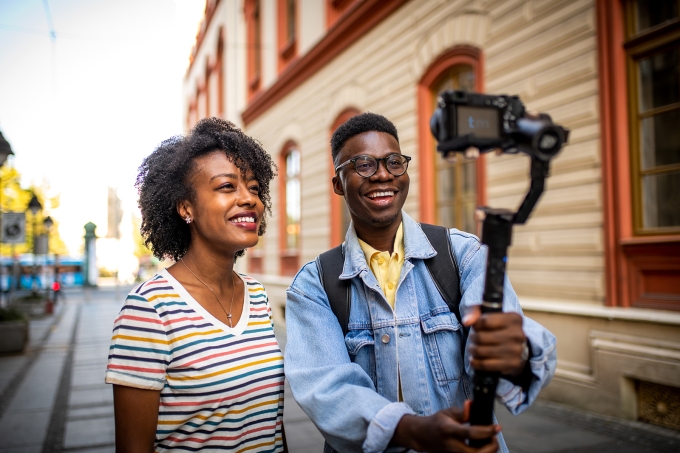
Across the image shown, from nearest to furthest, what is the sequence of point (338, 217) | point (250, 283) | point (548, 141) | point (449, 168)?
point (548, 141)
point (250, 283)
point (449, 168)
point (338, 217)

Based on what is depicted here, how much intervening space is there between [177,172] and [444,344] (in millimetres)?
1382

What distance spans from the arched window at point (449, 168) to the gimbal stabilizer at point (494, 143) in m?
5.90

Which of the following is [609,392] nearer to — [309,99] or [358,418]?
[358,418]

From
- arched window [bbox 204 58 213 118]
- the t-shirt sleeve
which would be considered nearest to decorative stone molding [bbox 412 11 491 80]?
the t-shirt sleeve

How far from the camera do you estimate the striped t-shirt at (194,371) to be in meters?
→ 1.95

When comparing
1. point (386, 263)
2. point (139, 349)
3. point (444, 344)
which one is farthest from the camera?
point (386, 263)

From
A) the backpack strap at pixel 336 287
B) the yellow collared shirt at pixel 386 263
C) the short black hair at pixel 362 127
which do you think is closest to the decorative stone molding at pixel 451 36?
the short black hair at pixel 362 127

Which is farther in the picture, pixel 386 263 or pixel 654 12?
pixel 654 12

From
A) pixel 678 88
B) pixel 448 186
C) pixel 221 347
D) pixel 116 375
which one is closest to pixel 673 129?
pixel 678 88

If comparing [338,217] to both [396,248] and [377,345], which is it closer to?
[396,248]

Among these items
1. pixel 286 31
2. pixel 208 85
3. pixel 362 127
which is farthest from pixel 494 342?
pixel 208 85

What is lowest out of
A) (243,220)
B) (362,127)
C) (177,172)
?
(243,220)

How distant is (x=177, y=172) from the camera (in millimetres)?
2375

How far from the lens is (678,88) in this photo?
5086 mm
